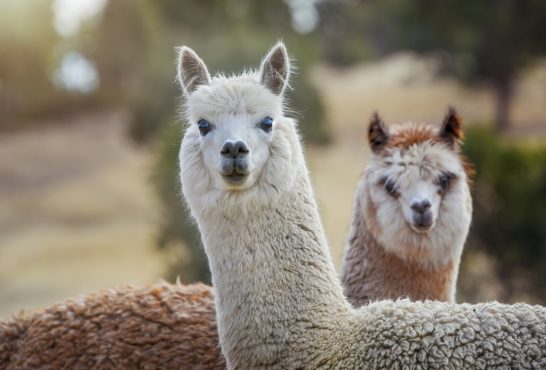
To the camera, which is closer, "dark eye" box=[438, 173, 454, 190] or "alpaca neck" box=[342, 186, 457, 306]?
"alpaca neck" box=[342, 186, 457, 306]

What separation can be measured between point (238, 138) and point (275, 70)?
2.07 ft

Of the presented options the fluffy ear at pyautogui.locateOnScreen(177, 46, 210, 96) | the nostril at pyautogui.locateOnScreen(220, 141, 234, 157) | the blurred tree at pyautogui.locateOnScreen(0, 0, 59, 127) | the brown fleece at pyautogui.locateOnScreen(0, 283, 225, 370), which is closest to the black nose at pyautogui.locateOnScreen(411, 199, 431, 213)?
the brown fleece at pyautogui.locateOnScreen(0, 283, 225, 370)

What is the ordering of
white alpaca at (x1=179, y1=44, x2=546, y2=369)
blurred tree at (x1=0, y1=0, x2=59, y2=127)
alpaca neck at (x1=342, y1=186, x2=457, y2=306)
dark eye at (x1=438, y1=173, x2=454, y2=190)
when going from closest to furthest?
white alpaca at (x1=179, y1=44, x2=546, y2=369) → alpaca neck at (x1=342, y1=186, x2=457, y2=306) → dark eye at (x1=438, y1=173, x2=454, y2=190) → blurred tree at (x1=0, y1=0, x2=59, y2=127)

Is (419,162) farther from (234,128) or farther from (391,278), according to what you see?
(234,128)

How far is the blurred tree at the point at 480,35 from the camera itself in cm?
3378

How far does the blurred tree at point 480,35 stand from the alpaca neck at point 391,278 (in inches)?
1144

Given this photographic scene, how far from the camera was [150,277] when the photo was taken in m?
27.1

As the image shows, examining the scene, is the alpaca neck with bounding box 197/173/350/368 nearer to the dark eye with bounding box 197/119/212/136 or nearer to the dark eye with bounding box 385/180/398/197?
the dark eye with bounding box 197/119/212/136

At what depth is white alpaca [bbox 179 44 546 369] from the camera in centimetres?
429

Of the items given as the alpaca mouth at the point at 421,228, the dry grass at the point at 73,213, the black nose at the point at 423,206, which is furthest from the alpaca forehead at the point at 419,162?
the dry grass at the point at 73,213

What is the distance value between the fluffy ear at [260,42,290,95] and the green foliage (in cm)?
1204

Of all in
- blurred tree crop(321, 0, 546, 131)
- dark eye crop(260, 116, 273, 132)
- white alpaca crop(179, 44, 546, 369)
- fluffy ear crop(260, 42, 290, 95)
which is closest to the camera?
white alpaca crop(179, 44, 546, 369)

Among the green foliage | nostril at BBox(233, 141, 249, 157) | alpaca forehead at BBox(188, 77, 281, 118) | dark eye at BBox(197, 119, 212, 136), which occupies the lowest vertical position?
the green foliage

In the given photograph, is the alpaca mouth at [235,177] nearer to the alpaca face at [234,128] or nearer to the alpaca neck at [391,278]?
the alpaca face at [234,128]
